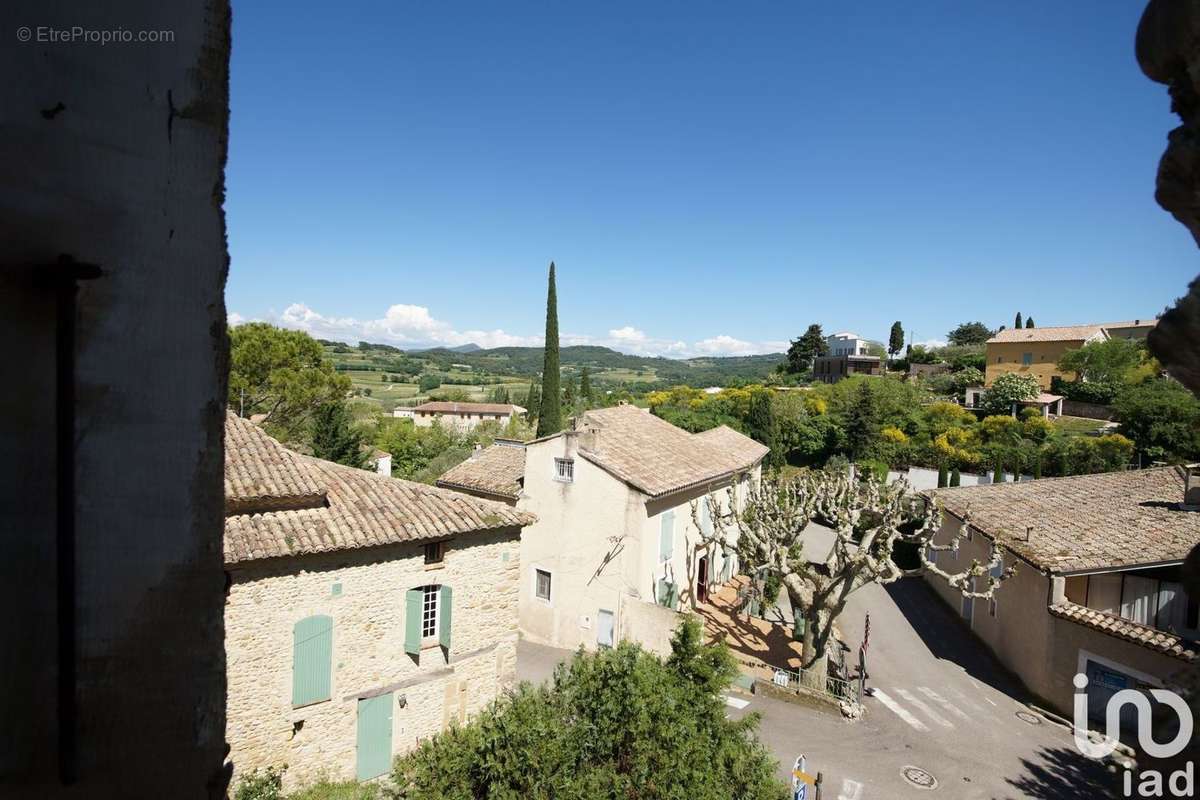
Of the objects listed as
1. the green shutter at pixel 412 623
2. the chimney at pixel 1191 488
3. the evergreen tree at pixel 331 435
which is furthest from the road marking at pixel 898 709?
the evergreen tree at pixel 331 435

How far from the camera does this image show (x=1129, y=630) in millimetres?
13781

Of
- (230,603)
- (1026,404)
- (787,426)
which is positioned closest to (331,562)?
(230,603)

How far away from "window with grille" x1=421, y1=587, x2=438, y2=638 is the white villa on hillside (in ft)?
19.1

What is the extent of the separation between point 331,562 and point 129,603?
34.5 ft

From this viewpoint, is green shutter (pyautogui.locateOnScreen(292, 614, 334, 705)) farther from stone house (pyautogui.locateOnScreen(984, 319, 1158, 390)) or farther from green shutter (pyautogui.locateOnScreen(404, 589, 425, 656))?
stone house (pyautogui.locateOnScreen(984, 319, 1158, 390))

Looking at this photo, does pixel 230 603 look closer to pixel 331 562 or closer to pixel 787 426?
pixel 331 562

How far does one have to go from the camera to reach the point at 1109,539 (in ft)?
52.2

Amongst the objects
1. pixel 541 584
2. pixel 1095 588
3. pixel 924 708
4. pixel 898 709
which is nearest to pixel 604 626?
pixel 541 584

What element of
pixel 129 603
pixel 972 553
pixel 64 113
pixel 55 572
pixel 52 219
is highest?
pixel 64 113

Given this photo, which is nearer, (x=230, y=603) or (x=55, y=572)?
(x=55, y=572)

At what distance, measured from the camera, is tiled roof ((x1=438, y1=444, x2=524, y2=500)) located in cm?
2027

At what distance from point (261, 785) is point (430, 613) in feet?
12.7

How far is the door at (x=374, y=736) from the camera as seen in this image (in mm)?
12023

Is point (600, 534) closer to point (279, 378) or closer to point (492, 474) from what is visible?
point (492, 474)
